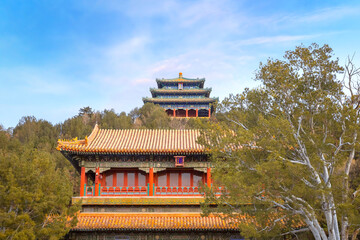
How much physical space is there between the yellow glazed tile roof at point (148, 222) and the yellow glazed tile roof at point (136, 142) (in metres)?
3.30

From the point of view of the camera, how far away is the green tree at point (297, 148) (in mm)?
12531

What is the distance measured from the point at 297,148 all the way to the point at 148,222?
29.0ft

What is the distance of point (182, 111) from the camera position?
192 feet

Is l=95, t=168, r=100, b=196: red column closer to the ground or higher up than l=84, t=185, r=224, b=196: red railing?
higher up

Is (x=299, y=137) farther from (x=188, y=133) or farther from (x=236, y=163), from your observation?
(x=188, y=133)

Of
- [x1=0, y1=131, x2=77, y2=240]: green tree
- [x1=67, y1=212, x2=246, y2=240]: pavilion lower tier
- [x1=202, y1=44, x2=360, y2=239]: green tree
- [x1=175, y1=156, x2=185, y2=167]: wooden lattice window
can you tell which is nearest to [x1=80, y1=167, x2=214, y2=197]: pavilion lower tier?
[x1=175, y1=156, x2=185, y2=167]: wooden lattice window

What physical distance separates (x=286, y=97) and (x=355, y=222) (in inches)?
186

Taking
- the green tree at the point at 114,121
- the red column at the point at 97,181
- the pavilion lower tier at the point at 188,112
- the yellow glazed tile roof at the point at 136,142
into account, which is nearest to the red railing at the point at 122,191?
the red column at the point at 97,181

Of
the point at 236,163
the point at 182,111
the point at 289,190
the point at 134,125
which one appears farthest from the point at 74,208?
the point at 182,111

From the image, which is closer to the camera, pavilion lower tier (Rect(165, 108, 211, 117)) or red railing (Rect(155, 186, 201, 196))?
red railing (Rect(155, 186, 201, 196))

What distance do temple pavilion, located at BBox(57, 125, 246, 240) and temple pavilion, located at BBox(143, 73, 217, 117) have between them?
34.9m

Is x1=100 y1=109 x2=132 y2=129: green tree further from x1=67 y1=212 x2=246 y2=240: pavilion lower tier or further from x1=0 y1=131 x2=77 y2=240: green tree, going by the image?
x1=0 y1=131 x2=77 y2=240: green tree

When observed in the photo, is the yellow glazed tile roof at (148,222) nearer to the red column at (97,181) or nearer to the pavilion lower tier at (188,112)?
the red column at (97,181)

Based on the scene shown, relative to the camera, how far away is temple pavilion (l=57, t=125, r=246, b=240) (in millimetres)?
18844
